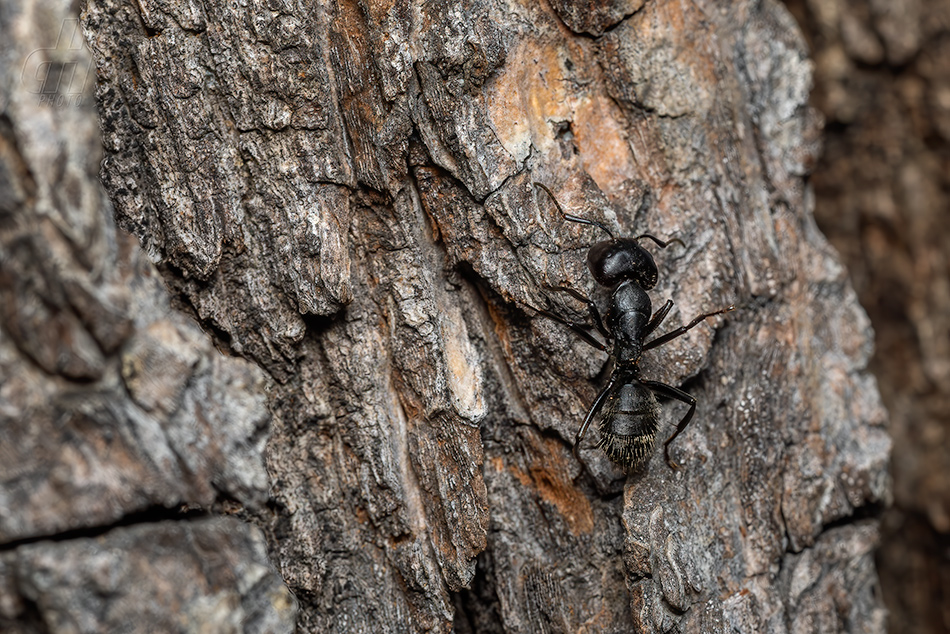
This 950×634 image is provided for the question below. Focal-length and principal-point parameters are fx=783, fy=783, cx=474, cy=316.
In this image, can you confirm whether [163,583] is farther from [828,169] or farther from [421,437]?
[828,169]

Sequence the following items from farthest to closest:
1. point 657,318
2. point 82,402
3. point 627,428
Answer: point 657,318, point 627,428, point 82,402

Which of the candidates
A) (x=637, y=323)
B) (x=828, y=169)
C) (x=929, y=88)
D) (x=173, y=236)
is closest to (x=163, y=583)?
(x=173, y=236)

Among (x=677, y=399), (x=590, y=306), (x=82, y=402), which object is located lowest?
(x=82, y=402)

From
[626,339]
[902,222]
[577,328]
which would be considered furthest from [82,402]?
[902,222]

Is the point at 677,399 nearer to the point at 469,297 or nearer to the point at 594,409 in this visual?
the point at 594,409

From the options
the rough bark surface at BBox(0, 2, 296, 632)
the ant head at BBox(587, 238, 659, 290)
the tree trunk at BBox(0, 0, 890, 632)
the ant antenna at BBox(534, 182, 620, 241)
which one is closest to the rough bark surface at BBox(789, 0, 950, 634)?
the tree trunk at BBox(0, 0, 890, 632)

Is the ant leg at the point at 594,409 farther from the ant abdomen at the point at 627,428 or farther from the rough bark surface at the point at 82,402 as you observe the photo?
the rough bark surface at the point at 82,402

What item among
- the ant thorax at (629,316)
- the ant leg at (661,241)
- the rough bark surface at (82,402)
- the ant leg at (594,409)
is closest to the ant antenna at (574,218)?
the ant leg at (661,241)
